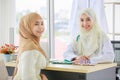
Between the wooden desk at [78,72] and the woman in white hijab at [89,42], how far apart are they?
0.25m

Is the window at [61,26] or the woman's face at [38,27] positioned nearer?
the woman's face at [38,27]

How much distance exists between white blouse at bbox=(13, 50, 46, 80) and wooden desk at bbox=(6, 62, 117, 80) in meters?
0.22

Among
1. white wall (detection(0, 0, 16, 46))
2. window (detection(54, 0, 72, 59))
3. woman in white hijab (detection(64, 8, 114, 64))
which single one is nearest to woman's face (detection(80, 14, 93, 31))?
woman in white hijab (detection(64, 8, 114, 64))

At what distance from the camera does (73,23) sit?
4.75 m

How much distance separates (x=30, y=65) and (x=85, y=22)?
41.0 inches

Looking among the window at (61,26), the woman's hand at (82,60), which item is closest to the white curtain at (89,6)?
the window at (61,26)

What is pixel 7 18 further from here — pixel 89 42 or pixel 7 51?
pixel 89 42

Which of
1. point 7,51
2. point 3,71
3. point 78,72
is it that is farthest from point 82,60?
point 7,51

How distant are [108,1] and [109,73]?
7.07 ft

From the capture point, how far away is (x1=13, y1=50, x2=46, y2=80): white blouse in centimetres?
240

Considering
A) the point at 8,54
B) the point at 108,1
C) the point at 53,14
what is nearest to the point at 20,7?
the point at 53,14

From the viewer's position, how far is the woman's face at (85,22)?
10.4ft

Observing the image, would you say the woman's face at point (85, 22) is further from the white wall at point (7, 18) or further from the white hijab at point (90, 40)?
the white wall at point (7, 18)

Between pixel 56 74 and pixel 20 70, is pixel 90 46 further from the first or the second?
pixel 20 70
